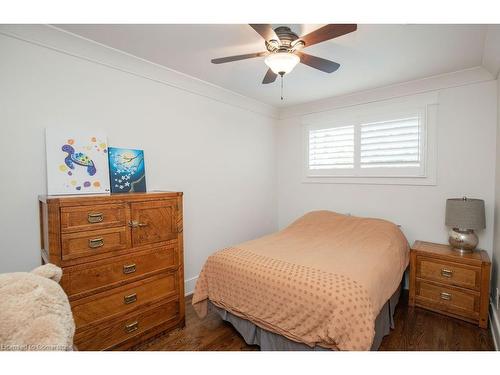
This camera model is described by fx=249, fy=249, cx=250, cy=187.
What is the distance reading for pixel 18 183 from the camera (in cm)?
175

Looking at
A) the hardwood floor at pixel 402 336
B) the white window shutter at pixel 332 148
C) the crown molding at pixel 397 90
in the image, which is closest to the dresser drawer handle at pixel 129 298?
the hardwood floor at pixel 402 336

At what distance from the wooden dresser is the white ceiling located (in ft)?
4.07

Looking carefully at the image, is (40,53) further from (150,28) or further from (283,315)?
(283,315)

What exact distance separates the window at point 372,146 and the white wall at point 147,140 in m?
0.78

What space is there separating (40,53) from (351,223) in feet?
10.9

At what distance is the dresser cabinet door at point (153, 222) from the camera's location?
1899 mm

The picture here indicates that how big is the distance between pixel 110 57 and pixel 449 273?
362 cm

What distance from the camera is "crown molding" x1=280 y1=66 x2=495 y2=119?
253 centimetres

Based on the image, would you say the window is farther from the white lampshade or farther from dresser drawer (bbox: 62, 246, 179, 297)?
dresser drawer (bbox: 62, 246, 179, 297)

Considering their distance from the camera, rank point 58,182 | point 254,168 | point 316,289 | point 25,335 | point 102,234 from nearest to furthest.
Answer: point 25,335 < point 316,289 < point 102,234 < point 58,182 < point 254,168

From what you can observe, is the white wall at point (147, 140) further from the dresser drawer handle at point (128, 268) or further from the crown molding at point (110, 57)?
the dresser drawer handle at point (128, 268)

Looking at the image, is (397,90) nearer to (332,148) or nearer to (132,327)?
(332,148)

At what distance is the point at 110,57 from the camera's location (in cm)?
214
